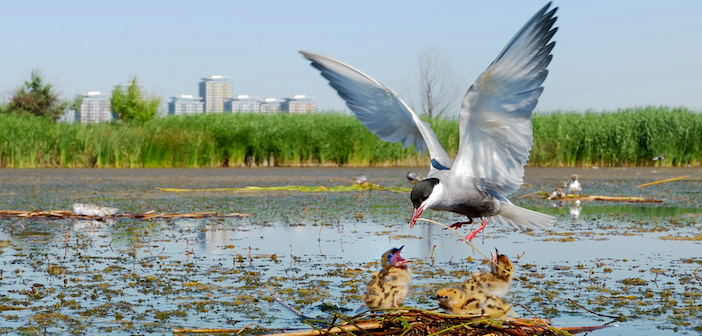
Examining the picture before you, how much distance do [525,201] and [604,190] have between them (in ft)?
10.3

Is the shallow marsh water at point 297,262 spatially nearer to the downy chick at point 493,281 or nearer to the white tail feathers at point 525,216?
the downy chick at point 493,281

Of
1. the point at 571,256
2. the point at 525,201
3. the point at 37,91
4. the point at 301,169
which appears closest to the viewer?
the point at 571,256

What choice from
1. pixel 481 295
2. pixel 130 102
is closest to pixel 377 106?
pixel 481 295

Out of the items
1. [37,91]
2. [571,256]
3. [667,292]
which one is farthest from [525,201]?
[37,91]

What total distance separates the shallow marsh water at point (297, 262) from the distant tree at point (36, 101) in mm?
31030

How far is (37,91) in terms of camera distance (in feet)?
140

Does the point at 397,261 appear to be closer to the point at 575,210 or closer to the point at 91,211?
the point at 91,211

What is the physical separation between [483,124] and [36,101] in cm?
4084

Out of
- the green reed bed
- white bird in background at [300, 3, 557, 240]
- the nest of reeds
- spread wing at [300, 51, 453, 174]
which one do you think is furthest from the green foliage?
the nest of reeds

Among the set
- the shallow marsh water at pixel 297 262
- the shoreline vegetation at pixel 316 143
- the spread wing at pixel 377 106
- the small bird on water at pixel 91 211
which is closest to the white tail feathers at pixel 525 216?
the shallow marsh water at pixel 297 262

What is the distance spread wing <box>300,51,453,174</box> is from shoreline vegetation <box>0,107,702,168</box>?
17319 millimetres

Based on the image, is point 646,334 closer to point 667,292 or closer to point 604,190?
point 667,292

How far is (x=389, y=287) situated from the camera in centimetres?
497

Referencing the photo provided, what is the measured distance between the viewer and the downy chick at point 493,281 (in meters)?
4.82
